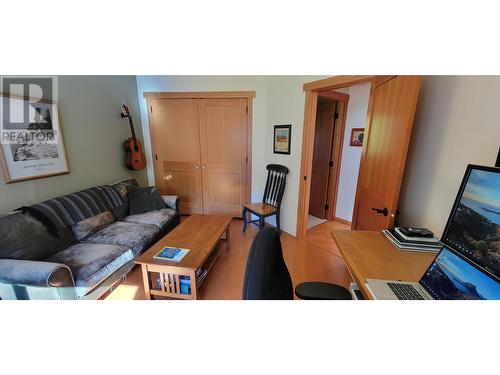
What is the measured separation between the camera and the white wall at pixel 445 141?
89 centimetres

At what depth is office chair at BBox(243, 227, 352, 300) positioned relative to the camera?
48cm

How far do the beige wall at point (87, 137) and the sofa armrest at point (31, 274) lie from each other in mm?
758

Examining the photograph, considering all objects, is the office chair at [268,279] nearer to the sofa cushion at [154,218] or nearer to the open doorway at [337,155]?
the sofa cushion at [154,218]

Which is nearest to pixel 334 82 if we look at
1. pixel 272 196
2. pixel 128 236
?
pixel 272 196

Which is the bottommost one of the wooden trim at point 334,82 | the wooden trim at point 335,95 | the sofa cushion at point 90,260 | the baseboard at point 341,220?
the baseboard at point 341,220

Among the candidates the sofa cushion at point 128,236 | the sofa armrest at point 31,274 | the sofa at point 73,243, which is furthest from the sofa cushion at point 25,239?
the sofa cushion at point 128,236

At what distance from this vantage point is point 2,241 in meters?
1.29

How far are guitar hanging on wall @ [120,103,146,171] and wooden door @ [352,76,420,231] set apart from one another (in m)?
3.10

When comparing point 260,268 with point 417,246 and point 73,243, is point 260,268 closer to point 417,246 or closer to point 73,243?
point 417,246

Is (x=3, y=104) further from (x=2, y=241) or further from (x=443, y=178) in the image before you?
(x=443, y=178)

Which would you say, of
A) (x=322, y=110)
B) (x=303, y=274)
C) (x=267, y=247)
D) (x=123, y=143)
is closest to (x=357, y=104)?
(x=322, y=110)

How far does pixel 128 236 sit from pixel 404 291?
7.11ft

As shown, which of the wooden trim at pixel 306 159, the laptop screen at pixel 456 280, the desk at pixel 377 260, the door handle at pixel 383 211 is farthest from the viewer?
the wooden trim at pixel 306 159
